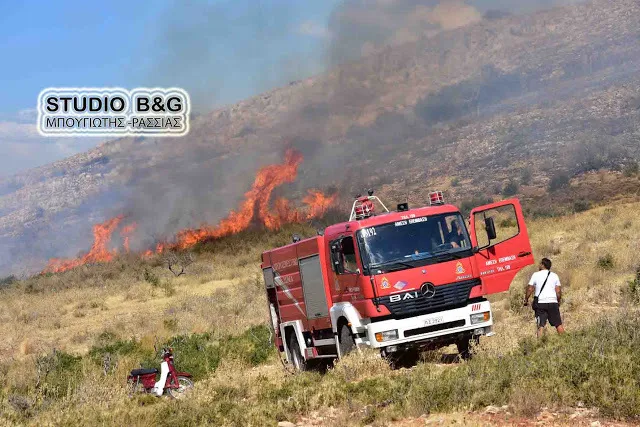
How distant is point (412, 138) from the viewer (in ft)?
318

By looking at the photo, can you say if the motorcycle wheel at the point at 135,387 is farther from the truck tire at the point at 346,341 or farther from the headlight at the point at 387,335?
the headlight at the point at 387,335

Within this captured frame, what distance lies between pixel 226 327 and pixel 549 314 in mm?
13416

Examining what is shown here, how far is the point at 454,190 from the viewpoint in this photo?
238 feet

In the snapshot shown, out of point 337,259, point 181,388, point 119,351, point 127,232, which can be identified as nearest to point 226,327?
point 119,351

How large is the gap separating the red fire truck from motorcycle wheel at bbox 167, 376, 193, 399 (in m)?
2.74

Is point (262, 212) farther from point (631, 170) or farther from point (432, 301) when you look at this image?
point (432, 301)

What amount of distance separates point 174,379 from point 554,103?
80517mm

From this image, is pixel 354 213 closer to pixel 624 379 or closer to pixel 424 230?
pixel 424 230

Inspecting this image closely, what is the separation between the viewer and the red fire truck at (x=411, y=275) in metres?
14.6

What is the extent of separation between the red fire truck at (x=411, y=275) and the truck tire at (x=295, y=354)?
1723mm

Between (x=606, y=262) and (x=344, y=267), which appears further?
(x=606, y=262)

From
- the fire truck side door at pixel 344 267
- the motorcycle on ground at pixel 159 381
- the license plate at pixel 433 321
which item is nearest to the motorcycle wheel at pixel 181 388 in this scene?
the motorcycle on ground at pixel 159 381

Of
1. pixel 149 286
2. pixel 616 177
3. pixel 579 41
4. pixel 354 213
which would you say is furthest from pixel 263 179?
pixel 579 41

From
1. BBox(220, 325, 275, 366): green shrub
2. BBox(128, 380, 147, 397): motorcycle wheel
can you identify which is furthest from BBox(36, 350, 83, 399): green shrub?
BBox(220, 325, 275, 366): green shrub
